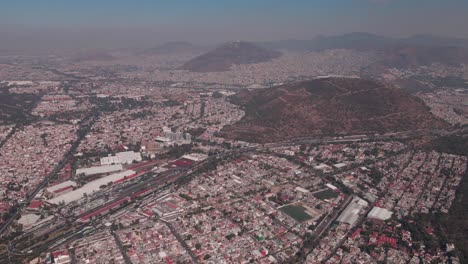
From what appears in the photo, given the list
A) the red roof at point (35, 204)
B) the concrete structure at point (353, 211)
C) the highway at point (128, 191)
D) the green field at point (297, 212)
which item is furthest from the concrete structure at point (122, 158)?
the concrete structure at point (353, 211)

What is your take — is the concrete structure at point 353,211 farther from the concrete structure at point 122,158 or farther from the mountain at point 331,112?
the concrete structure at point 122,158

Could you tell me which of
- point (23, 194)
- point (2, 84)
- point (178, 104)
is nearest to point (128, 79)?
point (2, 84)

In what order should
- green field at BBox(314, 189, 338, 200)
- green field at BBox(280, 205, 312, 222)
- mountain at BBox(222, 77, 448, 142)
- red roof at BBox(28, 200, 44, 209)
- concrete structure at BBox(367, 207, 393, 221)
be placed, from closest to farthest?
concrete structure at BBox(367, 207, 393, 221)
green field at BBox(280, 205, 312, 222)
red roof at BBox(28, 200, 44, 209)
green field at BBox(314, 189, 338, 200)
mountain at BBox(222, 77, 448, 142)

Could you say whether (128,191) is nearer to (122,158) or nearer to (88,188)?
(88,188)

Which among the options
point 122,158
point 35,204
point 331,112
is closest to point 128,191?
point 35,204

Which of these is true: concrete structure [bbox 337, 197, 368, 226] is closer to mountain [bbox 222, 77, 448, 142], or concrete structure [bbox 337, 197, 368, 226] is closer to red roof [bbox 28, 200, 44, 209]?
mountain [bbox 222, 77, 448, 142]

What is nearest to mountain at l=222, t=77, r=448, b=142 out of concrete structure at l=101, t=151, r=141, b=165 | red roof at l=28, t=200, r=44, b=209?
concrete structure at l=101, t=151, r=141, b=165

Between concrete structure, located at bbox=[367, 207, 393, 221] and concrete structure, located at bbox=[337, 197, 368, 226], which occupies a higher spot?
concrete structure, located at bbox=[367, 207, 393, 221]
